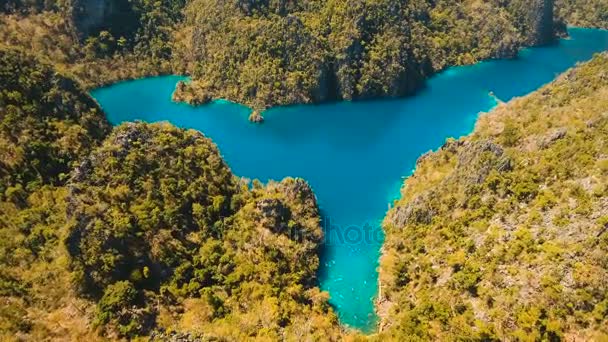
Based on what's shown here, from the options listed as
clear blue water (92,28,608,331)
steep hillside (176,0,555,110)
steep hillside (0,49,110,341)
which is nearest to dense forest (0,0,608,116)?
steep hillside (176,0,555,110)

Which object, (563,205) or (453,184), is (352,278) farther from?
(563,205)

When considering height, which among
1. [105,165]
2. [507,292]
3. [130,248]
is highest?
[105,165]

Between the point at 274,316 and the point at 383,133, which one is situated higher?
the point at 383,133

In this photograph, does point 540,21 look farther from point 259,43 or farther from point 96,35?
point 96,35

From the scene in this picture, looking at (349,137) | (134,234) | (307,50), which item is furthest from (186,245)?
(307,50)

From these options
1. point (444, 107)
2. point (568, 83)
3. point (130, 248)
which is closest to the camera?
point (130, 248)

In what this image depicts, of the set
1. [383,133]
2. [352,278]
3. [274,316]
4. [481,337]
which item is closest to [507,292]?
[481,337]

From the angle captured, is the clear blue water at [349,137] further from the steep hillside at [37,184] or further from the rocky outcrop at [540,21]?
the steep hillside at [37,184]
